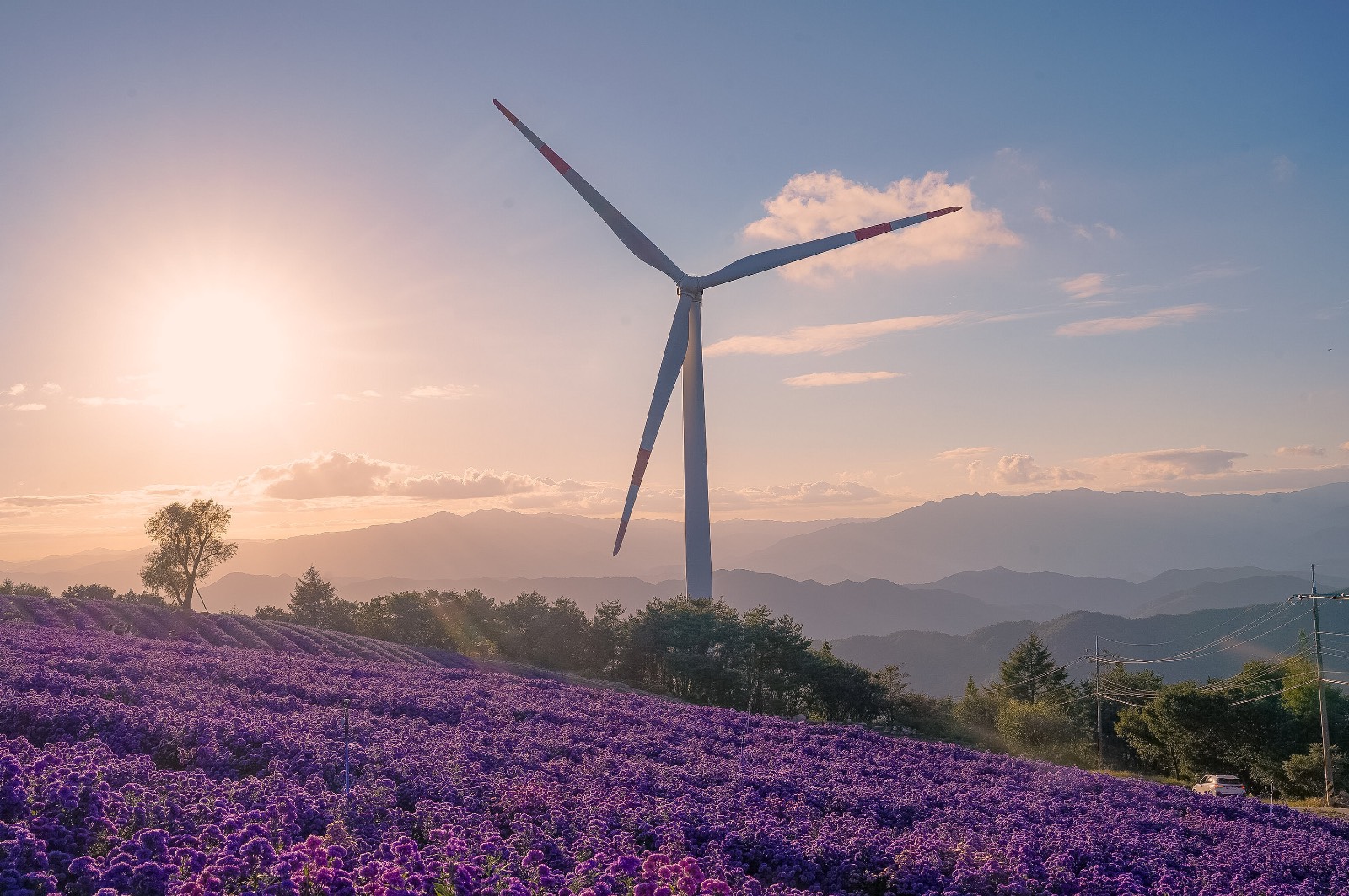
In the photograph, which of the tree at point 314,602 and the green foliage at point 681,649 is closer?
the green foliage at point 681,649

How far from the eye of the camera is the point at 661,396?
58.3 meters

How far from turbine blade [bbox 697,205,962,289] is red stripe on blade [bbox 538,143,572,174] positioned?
12.0 meters

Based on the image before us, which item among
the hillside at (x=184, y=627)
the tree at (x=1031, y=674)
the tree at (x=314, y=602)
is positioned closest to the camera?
the hillside at (x=184, y=627)

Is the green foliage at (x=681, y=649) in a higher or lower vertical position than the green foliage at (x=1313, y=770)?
higher

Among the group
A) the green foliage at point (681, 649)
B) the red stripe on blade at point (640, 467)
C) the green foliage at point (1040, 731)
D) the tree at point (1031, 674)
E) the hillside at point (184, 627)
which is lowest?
the tree at point (1031, 674)

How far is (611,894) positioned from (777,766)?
11.4 metres

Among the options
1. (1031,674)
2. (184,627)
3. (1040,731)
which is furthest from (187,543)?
(1031,674)

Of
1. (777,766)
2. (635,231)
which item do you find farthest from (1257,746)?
(777,766)

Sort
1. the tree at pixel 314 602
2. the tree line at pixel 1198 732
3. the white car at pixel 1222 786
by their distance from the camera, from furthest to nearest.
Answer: the tree at pixel 314 602 < the tree line at pixel 1198 732 < the white car at pixel 1222 786

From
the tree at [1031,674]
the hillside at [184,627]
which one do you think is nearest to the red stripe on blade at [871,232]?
the hillside at [184,627]

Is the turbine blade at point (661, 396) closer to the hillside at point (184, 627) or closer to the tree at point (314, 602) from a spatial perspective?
the hillside at point (184, 627)

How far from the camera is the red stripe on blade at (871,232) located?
60156 mm

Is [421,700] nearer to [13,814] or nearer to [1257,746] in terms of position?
[13,814]

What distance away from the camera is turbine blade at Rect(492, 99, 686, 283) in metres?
61.1
